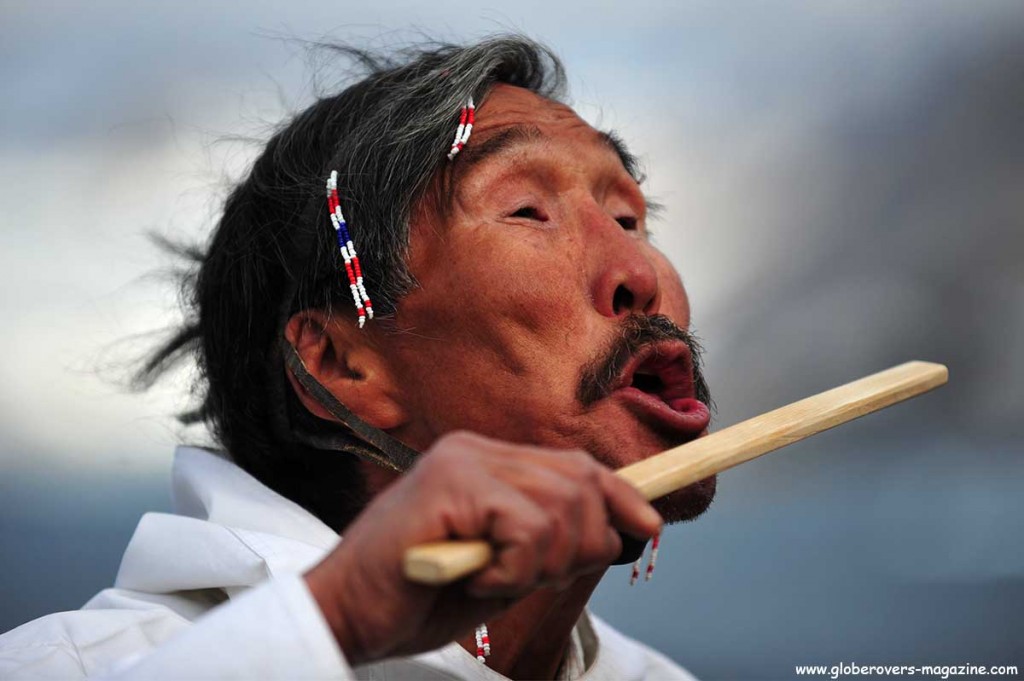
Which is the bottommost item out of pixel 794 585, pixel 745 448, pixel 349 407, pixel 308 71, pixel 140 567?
pixel 794 585

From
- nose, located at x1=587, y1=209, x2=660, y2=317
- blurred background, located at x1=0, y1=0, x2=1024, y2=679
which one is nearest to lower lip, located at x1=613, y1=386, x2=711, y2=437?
nose, located at x1=587, y1=209, x2=660, y2=317

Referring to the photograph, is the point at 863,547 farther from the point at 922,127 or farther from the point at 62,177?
the point at 62,177

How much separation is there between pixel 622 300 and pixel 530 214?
0.64ft

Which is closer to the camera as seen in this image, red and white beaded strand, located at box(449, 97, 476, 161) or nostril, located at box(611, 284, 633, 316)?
nostril, located at box(611, 284, 633, 316)

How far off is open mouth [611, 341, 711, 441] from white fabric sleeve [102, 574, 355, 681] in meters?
0.64

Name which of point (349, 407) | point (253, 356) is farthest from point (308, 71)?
point (349, 407)

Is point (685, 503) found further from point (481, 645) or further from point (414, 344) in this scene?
point (414, 344)

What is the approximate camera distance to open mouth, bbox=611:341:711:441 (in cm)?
143

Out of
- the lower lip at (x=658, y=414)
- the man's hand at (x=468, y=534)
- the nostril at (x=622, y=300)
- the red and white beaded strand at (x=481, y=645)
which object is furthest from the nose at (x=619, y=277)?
A: the man's hand at (x=468, y=534)

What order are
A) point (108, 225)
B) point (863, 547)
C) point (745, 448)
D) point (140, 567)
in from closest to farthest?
point (745, 448), point (140, 567), point (108, 225), point (863, 547)

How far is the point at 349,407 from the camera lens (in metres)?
1.64

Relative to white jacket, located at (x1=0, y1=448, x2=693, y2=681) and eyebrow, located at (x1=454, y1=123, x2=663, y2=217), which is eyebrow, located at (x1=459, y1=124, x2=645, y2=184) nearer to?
eyebrow, located at (x1=454, y1=123, x2=663, y2=217)

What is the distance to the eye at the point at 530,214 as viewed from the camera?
5.23ft

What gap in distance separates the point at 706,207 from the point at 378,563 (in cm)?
225
